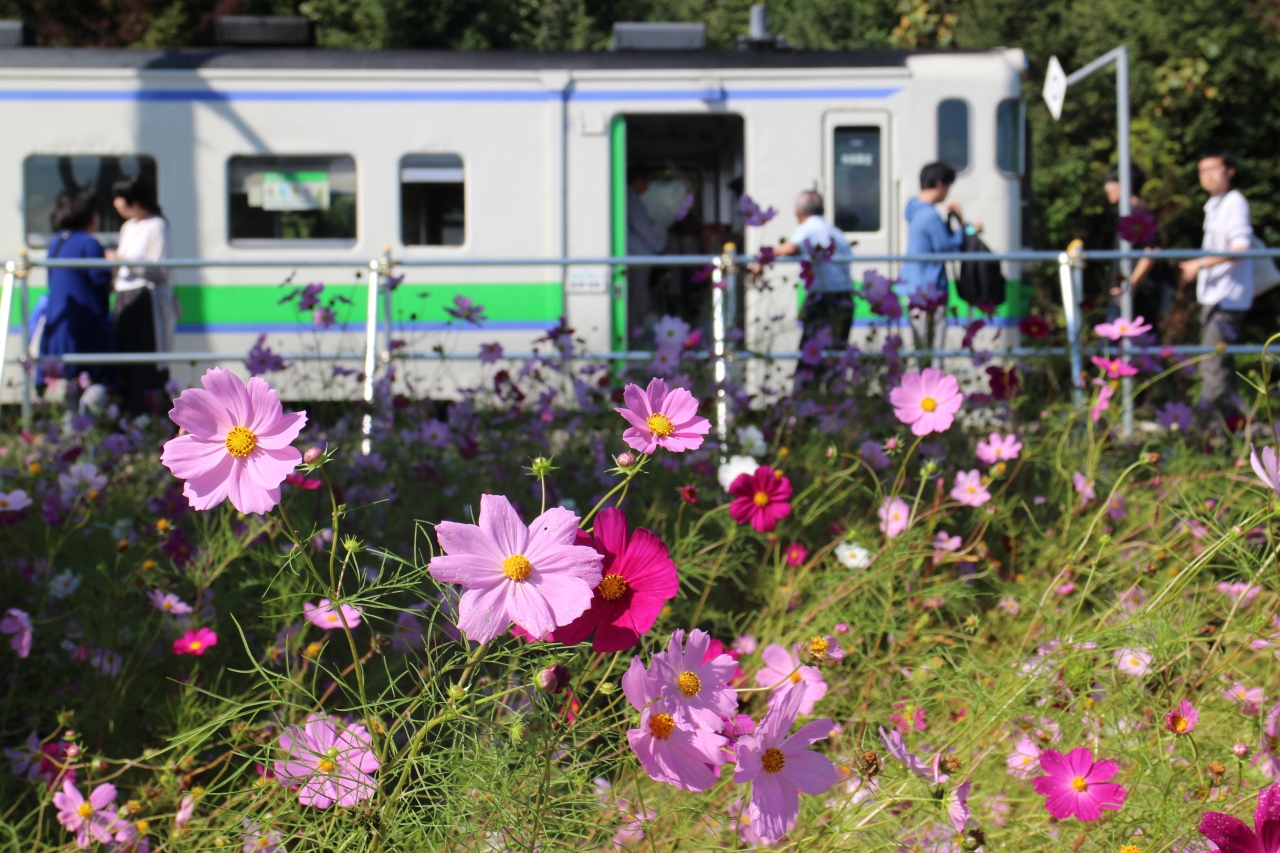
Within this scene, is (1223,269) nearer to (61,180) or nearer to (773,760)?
(773,760)

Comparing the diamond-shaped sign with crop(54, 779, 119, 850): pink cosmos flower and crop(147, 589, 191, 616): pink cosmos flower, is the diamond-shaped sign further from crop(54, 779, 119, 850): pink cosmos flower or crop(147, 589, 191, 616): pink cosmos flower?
crop(54, 779, 119, 850): pink cosmos flower

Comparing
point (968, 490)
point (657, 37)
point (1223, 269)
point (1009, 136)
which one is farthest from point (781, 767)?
point (657, 37)

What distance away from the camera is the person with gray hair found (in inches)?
185

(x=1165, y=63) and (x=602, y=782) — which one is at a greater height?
(x=1165, y=63)

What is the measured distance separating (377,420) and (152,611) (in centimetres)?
175

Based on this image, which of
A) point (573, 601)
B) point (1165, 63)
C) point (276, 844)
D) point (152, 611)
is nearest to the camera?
point (573, 601)

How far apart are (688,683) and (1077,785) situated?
54 cm

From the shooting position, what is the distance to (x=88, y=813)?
162cm

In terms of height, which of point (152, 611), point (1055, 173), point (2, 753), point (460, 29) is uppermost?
point (460, 29)

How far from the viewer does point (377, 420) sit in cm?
431

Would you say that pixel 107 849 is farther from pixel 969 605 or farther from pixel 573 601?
pixel 969 605

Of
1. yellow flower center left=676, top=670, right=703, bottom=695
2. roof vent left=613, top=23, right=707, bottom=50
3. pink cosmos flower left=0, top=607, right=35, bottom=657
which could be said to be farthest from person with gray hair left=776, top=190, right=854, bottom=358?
yellow flower center left=676, top=670, right=703, bottom=695

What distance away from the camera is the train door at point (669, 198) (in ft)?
26.6

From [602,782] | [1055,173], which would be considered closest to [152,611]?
[602,782]
